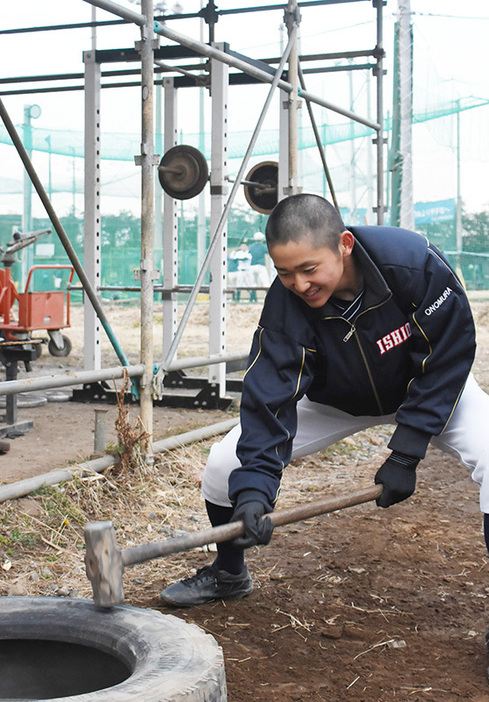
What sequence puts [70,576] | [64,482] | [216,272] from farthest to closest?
[216,272], [64,482], [70,576]

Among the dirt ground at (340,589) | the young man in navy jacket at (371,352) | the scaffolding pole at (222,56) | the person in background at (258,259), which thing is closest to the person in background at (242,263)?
the person in background at (258,259)

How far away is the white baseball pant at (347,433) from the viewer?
2.62 m

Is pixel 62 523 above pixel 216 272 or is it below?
below

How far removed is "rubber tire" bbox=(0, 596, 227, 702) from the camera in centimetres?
186

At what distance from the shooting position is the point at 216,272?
237 inches

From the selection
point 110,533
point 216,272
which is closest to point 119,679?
point 110,533

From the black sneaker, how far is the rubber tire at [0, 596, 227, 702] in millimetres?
637

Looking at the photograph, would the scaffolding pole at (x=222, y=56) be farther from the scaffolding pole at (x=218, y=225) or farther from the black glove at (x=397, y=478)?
the black glove at (x=397, y=478)

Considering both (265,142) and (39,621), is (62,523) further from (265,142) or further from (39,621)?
(265,142)

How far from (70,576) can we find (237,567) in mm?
709

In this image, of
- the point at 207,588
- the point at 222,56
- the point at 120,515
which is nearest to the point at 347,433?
the point at 207,588

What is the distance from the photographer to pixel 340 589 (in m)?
3.13

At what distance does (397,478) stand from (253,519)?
53 centimetres

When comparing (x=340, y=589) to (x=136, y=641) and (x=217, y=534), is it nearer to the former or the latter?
(x=217, y=534)
